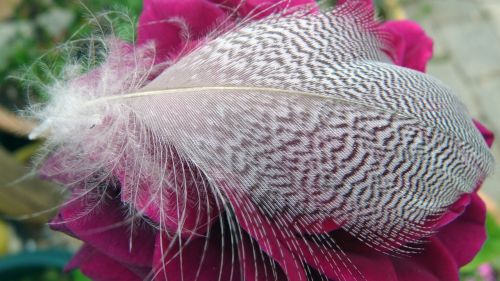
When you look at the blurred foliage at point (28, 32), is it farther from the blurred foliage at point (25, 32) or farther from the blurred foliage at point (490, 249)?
the blurred foliage at point (490, 249)

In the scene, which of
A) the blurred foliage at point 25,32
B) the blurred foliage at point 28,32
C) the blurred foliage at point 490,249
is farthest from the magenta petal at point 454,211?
the blurred foliage at point 28,32

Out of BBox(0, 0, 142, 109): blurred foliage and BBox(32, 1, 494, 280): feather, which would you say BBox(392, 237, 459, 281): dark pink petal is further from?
BBox(0, 0, 142, 109): blurred foliage

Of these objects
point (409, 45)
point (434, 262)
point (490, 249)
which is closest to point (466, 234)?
point (434, 262)

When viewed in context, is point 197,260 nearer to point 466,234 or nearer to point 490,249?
point 466,234

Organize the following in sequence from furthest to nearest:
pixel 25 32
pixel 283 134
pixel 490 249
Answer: pixel 25 32, pixel 490 249, pixel 283 134

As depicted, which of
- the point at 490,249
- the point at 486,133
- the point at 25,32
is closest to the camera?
the point at 486,133
